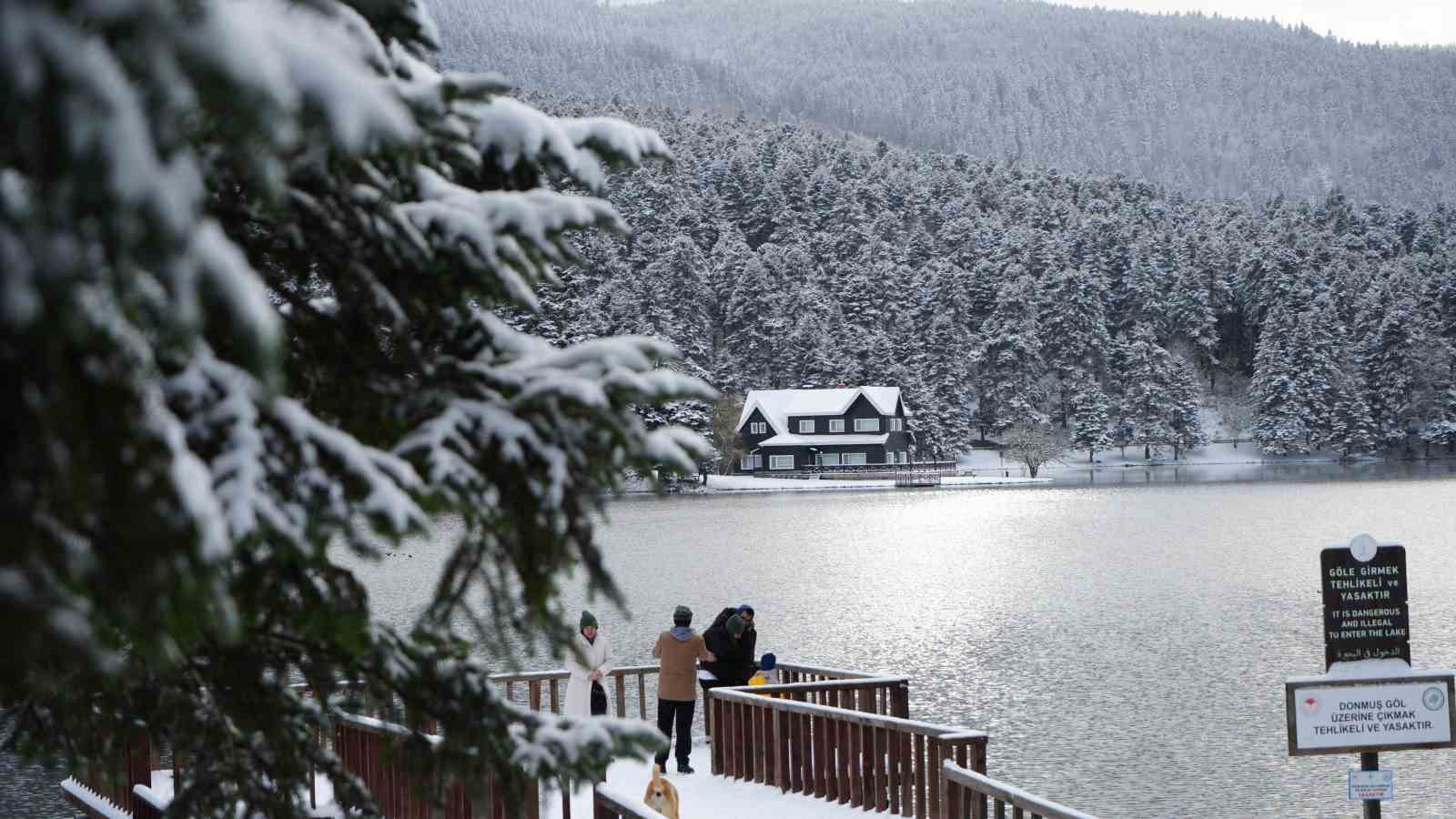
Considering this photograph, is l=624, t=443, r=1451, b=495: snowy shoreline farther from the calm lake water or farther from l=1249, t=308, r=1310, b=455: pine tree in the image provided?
the calm lake water

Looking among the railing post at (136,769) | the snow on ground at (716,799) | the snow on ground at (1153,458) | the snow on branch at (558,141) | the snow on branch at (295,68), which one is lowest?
the snow on ground at (716,799)

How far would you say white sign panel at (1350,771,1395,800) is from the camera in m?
10.7

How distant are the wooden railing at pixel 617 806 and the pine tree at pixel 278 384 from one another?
2.80m

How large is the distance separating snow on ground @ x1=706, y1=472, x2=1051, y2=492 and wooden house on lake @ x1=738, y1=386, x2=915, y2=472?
3.23 meters

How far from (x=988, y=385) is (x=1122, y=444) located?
1191 centimetres

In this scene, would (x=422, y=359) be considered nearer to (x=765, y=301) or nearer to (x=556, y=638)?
(x=556, y=638)

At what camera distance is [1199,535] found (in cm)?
5212

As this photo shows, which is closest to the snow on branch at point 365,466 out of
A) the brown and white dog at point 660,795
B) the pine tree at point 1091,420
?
the brown and white dog at point 660,795

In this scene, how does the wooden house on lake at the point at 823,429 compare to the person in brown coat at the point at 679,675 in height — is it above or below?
above

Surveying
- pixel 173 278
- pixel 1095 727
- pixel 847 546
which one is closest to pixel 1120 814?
pixel 1095 727

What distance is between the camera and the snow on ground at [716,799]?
10.6 meters

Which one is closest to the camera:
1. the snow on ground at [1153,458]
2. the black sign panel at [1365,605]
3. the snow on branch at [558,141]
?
the snow on branch at [558,141]

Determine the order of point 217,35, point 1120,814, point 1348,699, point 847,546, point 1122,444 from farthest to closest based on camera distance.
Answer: point 1122,444
point 847,546
point 1120,814
point 1348,699
point 217,35

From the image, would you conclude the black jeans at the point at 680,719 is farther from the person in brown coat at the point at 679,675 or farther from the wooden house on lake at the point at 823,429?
the wooden house on lake at the point at 823,429
